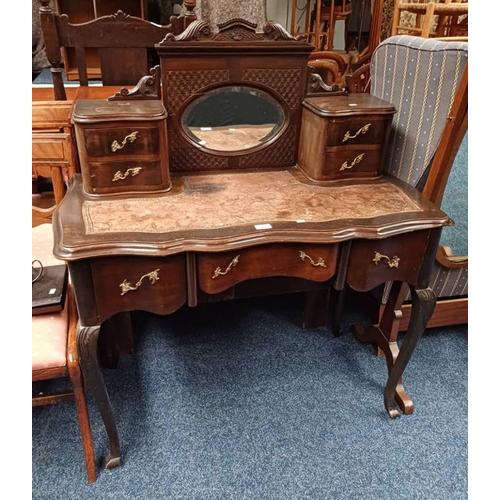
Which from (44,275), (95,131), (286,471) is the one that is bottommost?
(286,471)

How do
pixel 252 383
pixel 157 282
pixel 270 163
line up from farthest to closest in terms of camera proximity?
pixel 252 383, pixel 270 163, pixel 157 282

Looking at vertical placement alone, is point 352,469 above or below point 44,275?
below

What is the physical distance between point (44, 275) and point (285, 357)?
3.47 feet

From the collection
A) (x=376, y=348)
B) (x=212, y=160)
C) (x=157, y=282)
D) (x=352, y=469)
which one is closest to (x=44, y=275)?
(x=157, y=282)

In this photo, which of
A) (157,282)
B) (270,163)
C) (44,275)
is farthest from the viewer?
(270,163)

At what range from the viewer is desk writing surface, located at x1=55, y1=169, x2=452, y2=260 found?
1.17 metres

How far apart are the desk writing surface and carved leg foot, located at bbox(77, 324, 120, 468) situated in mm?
254

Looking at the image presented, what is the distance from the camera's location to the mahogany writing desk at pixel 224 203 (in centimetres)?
120

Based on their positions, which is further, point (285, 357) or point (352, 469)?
point (285, 357)

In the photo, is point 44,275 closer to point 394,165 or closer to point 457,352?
point 394,165

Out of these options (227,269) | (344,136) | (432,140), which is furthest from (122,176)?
(432,140)

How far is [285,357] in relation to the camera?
6.52 ft

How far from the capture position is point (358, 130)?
151 centimetres

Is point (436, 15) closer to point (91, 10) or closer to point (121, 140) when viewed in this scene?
point (91, 10)
